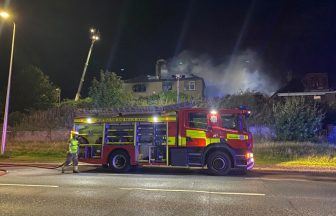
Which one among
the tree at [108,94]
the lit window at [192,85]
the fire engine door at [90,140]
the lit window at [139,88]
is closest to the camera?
the fire engine door at [90,140]

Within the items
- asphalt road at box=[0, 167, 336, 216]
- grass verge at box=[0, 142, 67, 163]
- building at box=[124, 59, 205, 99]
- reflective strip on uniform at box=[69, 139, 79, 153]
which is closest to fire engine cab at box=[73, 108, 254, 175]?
reflective strip on uniform at box=[69, 139, 79, 153]

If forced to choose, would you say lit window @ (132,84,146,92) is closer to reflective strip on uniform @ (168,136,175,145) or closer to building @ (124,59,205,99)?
building @ (124,59,205,99)

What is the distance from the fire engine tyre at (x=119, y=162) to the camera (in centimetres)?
1661

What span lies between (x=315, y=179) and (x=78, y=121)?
10403mm

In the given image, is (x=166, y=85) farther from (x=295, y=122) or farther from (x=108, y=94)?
(x=295, y=122)

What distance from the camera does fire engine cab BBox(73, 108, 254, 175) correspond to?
50.5 ft

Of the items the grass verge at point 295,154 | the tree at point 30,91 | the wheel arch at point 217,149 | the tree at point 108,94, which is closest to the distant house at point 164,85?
the tree at point 30,91

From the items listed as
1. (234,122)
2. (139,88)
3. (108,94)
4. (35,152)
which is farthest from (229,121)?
(139,88)

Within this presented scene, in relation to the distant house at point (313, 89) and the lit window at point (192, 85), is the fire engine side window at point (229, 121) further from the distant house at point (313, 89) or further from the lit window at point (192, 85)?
the lit window at point (192, 85)

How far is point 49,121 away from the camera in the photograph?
33.7m

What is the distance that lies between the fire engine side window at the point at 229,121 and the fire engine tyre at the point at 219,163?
110 cm

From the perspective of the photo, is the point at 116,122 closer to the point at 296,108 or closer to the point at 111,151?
the point at 111,151

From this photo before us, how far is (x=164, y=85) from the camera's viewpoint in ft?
199

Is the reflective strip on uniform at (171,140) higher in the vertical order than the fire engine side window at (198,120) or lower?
lower
